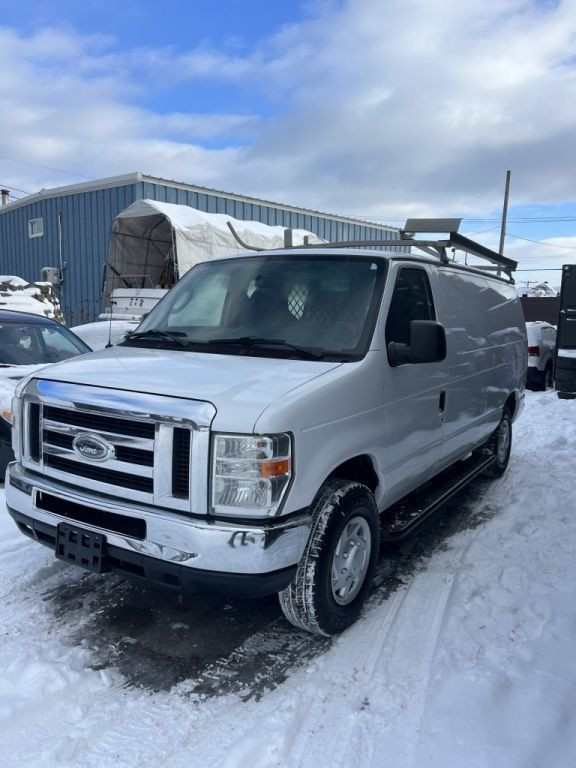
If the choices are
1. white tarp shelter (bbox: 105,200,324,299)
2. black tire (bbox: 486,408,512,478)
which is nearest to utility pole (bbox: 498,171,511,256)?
white tarp shelter (bbox: 105,200,324,299)

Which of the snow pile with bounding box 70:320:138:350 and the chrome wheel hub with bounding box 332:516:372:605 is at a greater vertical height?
the snow pile with bounding box 70:320:138:350

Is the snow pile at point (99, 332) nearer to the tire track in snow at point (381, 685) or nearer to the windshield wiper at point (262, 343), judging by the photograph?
the windshield wiper at point (262, 343)

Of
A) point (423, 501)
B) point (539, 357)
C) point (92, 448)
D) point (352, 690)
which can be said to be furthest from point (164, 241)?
point (352, 690)

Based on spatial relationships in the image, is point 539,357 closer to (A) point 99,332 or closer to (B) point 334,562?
(A) point 99,332

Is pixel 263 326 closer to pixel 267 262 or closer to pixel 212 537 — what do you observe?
pixel 267 262

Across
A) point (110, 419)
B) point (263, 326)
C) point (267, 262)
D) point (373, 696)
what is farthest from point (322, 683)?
point (267, 262)

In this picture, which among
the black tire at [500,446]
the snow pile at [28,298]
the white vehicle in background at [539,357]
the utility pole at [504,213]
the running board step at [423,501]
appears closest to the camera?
the running board step at [423,501]

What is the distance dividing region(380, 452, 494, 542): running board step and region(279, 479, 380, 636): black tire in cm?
39

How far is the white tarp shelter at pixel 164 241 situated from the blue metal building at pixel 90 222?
2.83 m

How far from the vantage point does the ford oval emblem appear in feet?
9.82

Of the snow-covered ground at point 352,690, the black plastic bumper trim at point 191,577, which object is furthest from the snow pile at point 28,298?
the black plastic bumper trim at point 191,577

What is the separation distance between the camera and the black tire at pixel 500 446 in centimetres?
631

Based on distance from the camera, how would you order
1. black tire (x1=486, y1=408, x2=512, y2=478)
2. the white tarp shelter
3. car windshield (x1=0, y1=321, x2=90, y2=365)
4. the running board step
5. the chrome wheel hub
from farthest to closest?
the white tarp shelter
car windshield (x1=0, y1=321, x2=90, y2=365)
black tire (x1=486, y1=408, x2=512, y2=478)
the running board step
the chrome wheel hub

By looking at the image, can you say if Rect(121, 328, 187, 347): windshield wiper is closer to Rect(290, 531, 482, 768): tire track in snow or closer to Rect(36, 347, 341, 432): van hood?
Rect(36, 347, 341, 432): van hood
